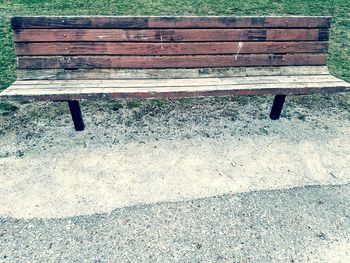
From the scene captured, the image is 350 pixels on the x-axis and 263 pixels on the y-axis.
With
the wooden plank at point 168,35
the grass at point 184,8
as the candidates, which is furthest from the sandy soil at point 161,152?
the grass at point 184,8

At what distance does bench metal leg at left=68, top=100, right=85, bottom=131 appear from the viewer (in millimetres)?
3581

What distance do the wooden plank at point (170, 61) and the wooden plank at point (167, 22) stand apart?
1.03 feet

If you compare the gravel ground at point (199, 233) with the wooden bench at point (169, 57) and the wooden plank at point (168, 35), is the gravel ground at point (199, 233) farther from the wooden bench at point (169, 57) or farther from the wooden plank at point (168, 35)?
the wooden plank at point (168, 35)

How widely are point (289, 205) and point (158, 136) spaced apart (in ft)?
4.86

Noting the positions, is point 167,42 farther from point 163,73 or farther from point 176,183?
point 176,183

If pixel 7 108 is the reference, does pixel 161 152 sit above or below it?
below

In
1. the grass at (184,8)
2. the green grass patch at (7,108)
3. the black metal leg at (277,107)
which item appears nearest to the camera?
the black metal leg at (277,107)

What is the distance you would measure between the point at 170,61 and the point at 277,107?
127 centimetres

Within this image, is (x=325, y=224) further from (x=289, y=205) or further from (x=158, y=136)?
(x=158, y=136)

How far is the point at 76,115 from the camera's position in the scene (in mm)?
3701

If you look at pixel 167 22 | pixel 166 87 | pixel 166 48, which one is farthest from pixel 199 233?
pixel 167 22

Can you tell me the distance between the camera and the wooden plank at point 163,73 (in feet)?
12.0

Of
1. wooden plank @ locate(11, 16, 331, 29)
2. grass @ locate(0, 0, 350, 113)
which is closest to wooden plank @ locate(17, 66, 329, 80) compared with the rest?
wooden plank @ locate(11, 16, 331, 29)

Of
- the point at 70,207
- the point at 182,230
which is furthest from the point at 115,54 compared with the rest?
the point at 182,230
